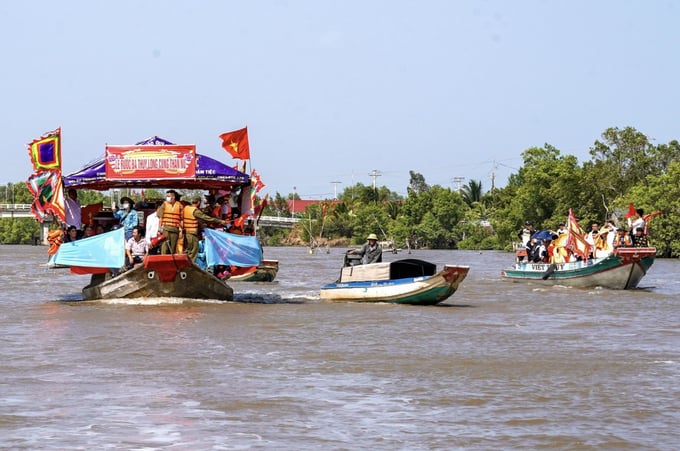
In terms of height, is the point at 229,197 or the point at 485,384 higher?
the point at 229,197

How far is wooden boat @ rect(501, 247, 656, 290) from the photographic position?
1215 inches

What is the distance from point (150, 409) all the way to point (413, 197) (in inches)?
4546

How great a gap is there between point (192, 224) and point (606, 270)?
47.4ft

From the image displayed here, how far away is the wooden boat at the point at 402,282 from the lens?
23.4 meters

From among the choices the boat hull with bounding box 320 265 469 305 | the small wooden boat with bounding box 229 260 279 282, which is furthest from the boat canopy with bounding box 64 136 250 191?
the small wooden boat with bounding box 229 260 279 282

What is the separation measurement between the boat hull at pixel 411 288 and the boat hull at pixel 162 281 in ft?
10.3

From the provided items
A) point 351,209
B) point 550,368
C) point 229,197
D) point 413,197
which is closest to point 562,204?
point 413,197

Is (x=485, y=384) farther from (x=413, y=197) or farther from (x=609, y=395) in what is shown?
(x=413, y=197)

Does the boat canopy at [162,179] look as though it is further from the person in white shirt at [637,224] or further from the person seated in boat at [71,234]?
the person in white shirt at [637,224]

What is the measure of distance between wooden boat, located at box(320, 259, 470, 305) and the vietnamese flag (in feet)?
11.5

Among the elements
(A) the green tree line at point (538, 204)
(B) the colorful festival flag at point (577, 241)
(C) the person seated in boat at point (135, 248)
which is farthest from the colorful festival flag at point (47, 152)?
(A) the green tree line at point (538, 204)

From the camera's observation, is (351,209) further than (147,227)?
Yes

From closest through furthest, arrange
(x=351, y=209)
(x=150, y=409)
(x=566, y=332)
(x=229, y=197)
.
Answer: (x=150, y=409) < (x=566, y=332) < (x=229, y=197) < (x=351, y=209)

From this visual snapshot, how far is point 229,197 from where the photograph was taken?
23812 mm
